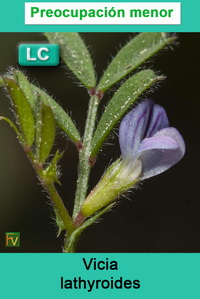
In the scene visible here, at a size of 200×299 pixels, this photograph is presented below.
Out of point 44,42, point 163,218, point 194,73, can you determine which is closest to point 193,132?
point 194,73

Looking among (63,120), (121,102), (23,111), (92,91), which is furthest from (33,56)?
(23,111)

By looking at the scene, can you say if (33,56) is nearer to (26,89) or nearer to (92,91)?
(92,91)

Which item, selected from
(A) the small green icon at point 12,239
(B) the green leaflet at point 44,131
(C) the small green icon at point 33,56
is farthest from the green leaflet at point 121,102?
(A) the small green icon at point 12,239

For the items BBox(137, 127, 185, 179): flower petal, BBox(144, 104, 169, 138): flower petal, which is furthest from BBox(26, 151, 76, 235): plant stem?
BBox(144, 104, 169, 138): flower petal

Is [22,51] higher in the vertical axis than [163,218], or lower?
higher

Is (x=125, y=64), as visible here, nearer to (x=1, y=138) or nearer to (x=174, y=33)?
(x=174, y=33)

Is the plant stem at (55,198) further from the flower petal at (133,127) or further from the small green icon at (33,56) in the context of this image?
the small green icon at (33,56)
